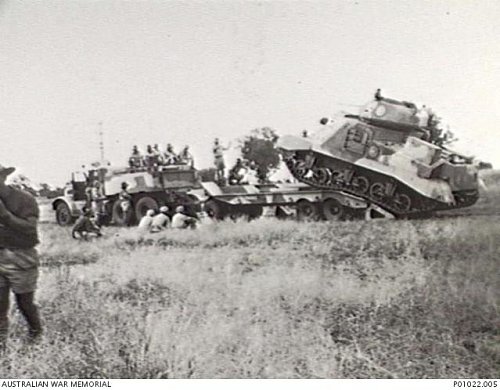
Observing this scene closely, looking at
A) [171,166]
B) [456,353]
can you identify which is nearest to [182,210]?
[171,166]

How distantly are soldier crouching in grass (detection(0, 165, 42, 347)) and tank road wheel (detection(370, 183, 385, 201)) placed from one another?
111 cm

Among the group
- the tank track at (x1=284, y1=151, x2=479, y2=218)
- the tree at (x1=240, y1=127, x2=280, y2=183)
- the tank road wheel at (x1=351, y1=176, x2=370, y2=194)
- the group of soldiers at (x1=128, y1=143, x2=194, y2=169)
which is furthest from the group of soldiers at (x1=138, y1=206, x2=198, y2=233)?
the tank road wheel at (x1=351, y1=176, x2=370, y2=194)

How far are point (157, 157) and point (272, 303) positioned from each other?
2.07ft

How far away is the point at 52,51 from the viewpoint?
8.24 ft

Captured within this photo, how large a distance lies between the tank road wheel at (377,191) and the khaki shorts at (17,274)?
3.70 feet

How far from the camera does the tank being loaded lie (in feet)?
8.03

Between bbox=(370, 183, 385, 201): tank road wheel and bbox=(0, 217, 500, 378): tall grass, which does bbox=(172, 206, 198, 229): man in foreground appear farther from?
bbox=(370, 183, 385, 201): tank road wheel

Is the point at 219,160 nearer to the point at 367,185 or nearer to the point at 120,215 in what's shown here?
the point at 120,215

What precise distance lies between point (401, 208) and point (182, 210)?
74 centimetres

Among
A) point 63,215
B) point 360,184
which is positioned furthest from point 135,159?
point 360,184

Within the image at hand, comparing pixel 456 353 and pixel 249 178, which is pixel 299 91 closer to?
pixel 249 178

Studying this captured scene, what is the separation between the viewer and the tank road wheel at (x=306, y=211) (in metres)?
2.48

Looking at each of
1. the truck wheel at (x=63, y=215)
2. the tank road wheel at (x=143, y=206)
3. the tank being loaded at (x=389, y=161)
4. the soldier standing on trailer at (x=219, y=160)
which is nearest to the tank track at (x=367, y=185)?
the tank being loaded at (x=389, y=161)

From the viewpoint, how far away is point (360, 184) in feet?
8.19
